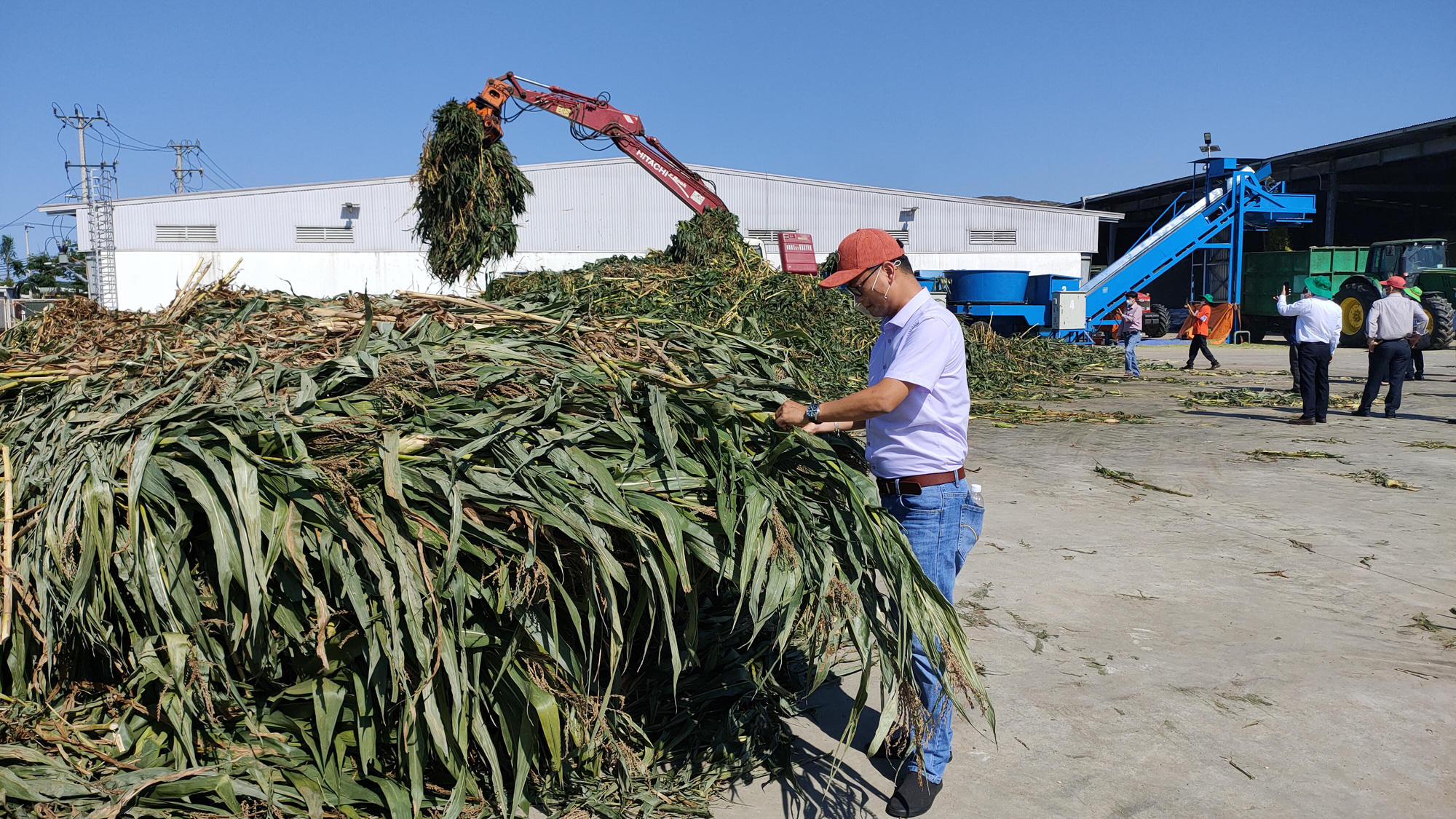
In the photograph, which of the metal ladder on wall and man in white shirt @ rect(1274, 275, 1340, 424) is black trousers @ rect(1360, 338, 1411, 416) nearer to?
man in white shirt @ rect(1274, 275, 1340, 424)

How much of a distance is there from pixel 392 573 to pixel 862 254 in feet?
5.84

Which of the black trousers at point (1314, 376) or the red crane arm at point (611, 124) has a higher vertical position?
the red crane arm at point (611, 124)

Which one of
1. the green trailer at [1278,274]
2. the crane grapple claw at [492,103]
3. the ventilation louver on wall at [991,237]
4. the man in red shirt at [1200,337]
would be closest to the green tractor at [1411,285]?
the green trailer at [1278,274]

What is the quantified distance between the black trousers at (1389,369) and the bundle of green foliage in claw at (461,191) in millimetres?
11581

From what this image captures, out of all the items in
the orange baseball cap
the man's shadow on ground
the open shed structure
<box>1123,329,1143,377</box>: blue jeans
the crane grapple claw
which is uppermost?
the open shed structure

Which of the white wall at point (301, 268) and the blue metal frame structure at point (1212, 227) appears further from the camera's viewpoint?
the white wall at point (301, 268)

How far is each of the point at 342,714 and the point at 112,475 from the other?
2.88 ft

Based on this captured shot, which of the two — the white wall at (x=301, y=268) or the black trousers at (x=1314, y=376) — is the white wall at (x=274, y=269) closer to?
the white wall at (x=301, y=268)

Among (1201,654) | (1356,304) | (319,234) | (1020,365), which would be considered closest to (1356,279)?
(1356,304)

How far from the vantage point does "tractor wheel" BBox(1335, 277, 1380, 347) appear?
77.7ft

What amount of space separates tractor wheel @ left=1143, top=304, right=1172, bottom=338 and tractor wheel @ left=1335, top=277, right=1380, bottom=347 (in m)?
5.77

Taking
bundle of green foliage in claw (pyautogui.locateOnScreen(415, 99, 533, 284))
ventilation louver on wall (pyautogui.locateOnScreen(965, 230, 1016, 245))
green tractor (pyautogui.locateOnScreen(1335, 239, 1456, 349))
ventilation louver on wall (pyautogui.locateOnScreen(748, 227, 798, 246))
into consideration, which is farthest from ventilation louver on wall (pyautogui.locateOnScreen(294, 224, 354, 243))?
green tractor (pyautogui.locateOnScreen(1335, 239, 1456, 349))

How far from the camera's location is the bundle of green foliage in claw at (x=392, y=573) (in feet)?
7.91

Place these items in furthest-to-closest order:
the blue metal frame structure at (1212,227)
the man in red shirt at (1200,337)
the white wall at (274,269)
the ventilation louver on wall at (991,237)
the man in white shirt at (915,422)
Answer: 1. the ventilation louver on wall at (991,237)
2. the white wall at (274,269)
3. the blue metal frame structure at (1212,227)
4. the man in red shirt at (1200,337)
5. the man in white shirt at (915,422)
